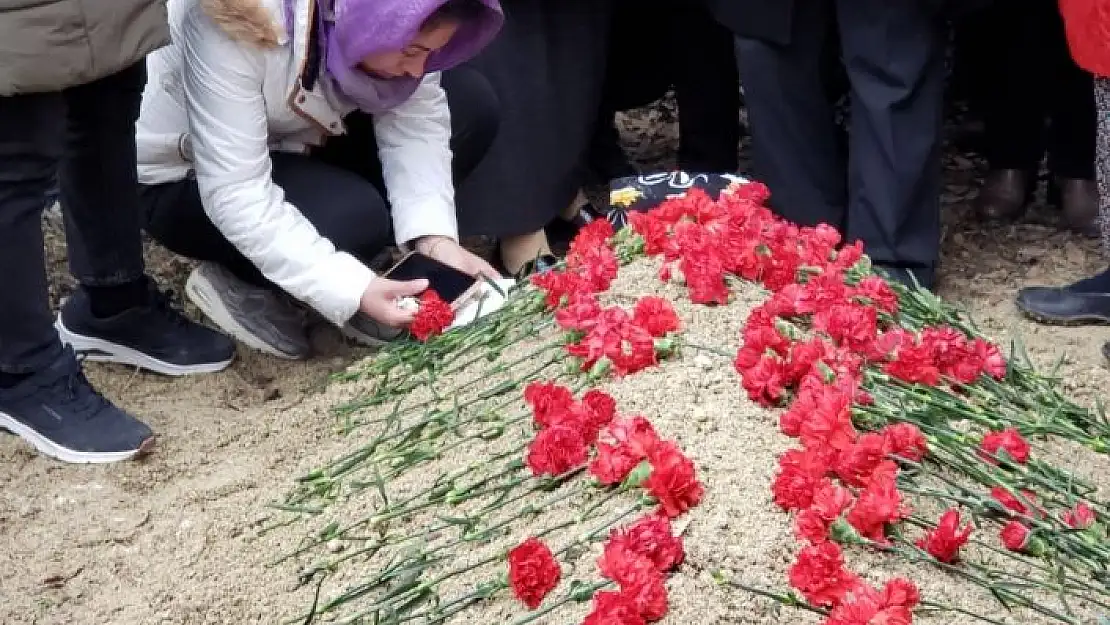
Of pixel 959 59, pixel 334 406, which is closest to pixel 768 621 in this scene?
pixel 334 406

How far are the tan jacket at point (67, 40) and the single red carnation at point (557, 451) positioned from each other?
0.98 metres

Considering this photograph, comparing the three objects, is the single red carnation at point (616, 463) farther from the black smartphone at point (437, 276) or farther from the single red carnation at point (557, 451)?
the black smartphone at point (437, 276)

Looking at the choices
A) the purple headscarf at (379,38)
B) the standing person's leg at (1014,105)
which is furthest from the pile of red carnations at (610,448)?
the standing person's leg at (1014,105)

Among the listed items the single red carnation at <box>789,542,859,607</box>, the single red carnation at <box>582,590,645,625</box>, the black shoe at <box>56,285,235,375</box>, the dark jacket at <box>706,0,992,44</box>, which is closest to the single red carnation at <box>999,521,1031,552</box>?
the single red carnation at <box>789,542,859,607</box>

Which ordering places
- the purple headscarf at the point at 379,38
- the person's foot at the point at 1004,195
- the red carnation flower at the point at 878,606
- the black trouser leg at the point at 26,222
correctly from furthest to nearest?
the person's foot at the point at 1004,195
the purple headscarf at the point at 379,38
the black trouser leg at the point at 26,222
the red carnation flower at the point at 878,606

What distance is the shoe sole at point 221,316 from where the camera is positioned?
2.91 meters

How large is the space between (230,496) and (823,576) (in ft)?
3.79

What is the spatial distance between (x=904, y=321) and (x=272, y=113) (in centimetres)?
130

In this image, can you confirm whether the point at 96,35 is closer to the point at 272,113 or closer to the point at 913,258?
the point at 272,113

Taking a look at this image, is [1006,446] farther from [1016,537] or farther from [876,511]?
[876,511]

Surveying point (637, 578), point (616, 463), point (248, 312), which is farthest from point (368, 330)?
point (637, 578)

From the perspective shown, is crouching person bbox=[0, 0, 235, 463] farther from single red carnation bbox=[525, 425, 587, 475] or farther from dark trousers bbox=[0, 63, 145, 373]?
single red carnation bbox=[525, 425, 587, 475]

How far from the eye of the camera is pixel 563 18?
10.4 ft

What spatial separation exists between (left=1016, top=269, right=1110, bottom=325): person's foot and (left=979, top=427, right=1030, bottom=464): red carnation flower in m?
1.44
